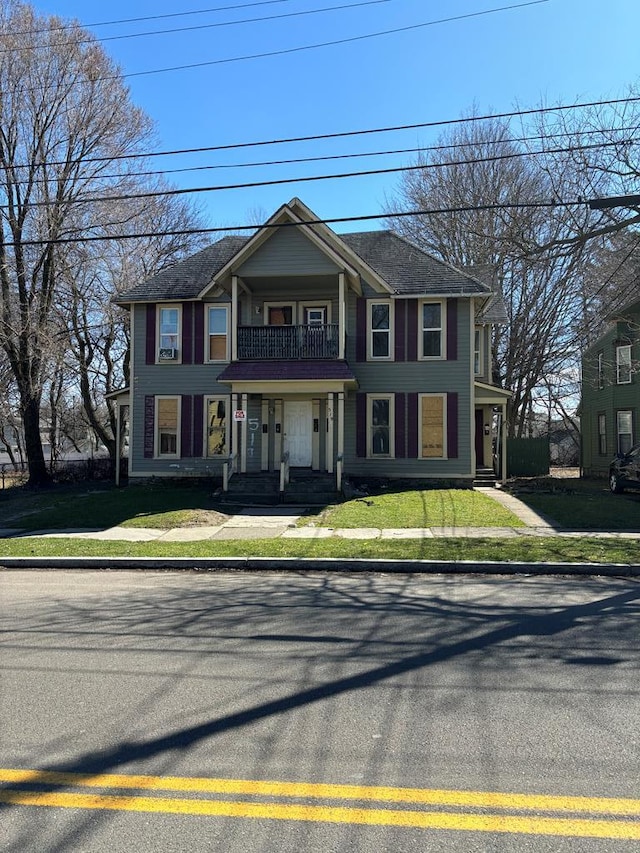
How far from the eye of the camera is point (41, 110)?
22750 millimetres

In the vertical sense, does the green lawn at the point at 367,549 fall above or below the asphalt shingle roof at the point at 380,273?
below

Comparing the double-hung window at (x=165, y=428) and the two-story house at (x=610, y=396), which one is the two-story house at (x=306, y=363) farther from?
the two-story house at (x=610, y=396)

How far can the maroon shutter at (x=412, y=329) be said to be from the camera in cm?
1992

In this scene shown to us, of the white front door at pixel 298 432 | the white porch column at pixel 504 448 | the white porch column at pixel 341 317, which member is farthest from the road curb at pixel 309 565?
the white porch column at pixel 504 448

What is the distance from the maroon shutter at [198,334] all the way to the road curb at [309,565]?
11566 millimetres

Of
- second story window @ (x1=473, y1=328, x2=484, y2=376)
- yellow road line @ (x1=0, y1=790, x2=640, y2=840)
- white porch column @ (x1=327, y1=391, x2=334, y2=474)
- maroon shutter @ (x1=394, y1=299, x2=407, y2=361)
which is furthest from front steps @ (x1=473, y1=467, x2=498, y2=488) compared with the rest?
yellow road line @ (x1=0, y1=790, x2=640, y2=840)

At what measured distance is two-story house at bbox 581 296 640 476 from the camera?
2490cm

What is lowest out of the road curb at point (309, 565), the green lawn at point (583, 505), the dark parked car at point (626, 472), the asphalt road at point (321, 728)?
the road curb at point (309, 565)

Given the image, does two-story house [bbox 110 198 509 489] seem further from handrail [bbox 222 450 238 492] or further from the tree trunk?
the tree trunk

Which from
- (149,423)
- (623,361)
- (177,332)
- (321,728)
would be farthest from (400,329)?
(321,728)

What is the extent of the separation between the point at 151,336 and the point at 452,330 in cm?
1002

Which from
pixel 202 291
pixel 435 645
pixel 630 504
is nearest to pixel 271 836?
pixel 435 645

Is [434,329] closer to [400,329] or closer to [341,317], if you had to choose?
[400,329]

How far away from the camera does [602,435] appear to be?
28.1 m
